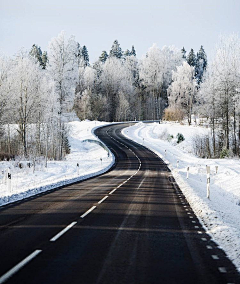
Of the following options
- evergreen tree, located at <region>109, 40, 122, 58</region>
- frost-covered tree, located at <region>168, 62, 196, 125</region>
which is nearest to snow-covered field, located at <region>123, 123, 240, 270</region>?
frost-covered tree, located at <region>168, 62, 196, 125</region>

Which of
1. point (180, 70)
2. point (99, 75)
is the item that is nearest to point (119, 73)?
point (99, 75)

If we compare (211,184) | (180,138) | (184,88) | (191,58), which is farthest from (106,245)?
(191,58)

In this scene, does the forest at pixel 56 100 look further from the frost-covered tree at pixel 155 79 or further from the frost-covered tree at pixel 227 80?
the frost-covered tree at pixel 155 79

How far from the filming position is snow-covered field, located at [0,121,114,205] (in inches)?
618

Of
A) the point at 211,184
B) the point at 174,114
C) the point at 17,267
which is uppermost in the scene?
the point at 174,114

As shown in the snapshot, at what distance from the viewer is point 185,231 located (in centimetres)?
776

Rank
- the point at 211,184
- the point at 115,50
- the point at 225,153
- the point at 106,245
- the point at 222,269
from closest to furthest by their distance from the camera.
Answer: the point at 222,269, the point at 106,245, the point at 211,184, the point at 225,153, the point at 115,50

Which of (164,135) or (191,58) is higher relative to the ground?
(191,58)

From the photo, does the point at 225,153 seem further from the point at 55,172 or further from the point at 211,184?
the point at 55,172

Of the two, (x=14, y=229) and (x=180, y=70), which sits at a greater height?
(x=180, y=70)

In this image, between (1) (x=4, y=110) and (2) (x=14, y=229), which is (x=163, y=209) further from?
(1) (x=4, y=110)

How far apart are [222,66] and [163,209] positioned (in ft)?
109

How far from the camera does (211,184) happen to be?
21.7 m

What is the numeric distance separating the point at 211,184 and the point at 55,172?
43.6 ft
